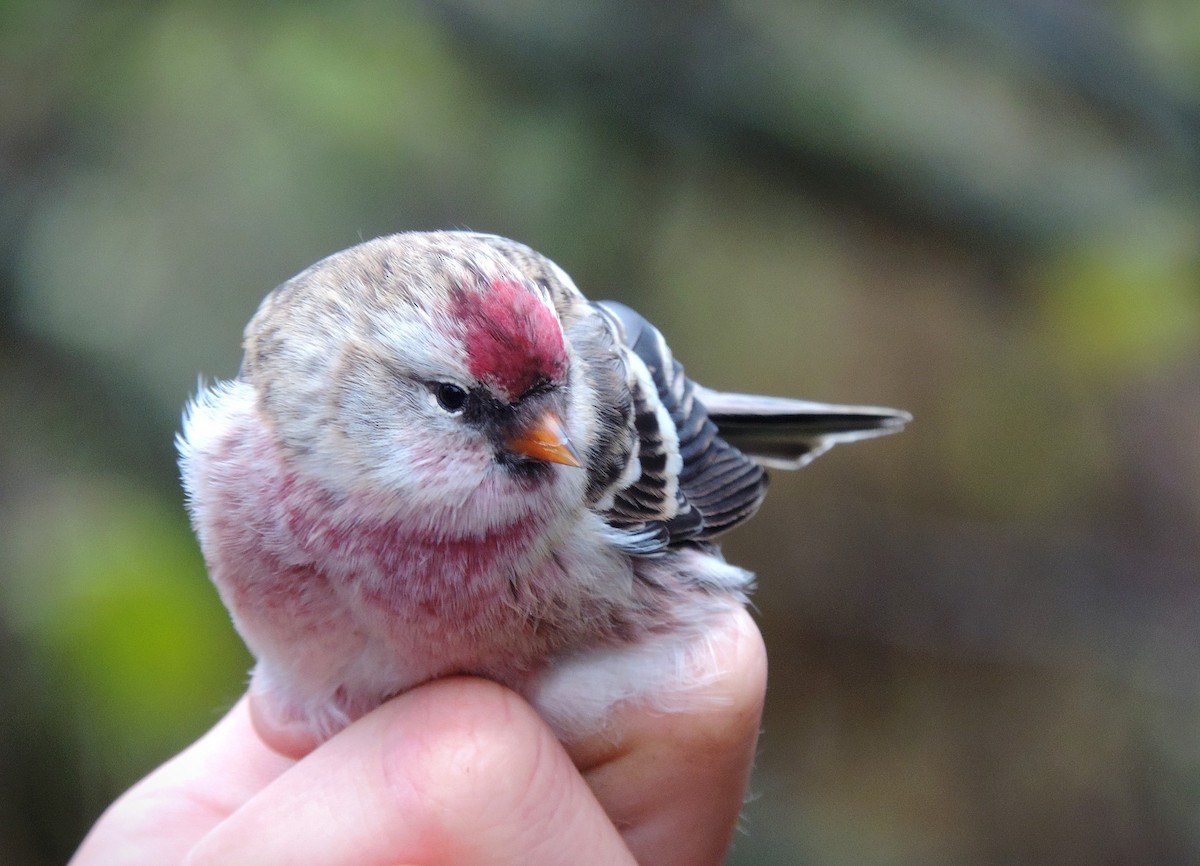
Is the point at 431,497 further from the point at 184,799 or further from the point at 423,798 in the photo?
the point at 184,799

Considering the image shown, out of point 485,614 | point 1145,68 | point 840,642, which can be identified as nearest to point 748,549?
point 840,642

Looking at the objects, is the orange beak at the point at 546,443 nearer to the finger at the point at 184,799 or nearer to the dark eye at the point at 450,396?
the dark eye at the point at 450,396

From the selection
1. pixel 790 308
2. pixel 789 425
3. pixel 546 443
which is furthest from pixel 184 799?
pixel 790 308

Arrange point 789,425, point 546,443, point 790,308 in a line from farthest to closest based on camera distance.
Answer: point 790,308, point 789,425, point 546,443

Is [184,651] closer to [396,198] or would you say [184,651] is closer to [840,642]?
[396,198]

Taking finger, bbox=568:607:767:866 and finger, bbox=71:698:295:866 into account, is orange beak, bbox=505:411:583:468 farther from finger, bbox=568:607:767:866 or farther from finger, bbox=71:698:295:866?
finger, bbox=71:698:295:866

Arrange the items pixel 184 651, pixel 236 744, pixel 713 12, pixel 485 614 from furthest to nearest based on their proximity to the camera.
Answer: pixel 713 12 → pixel 184 651 → pixel 236 744 → pixel 485 614
